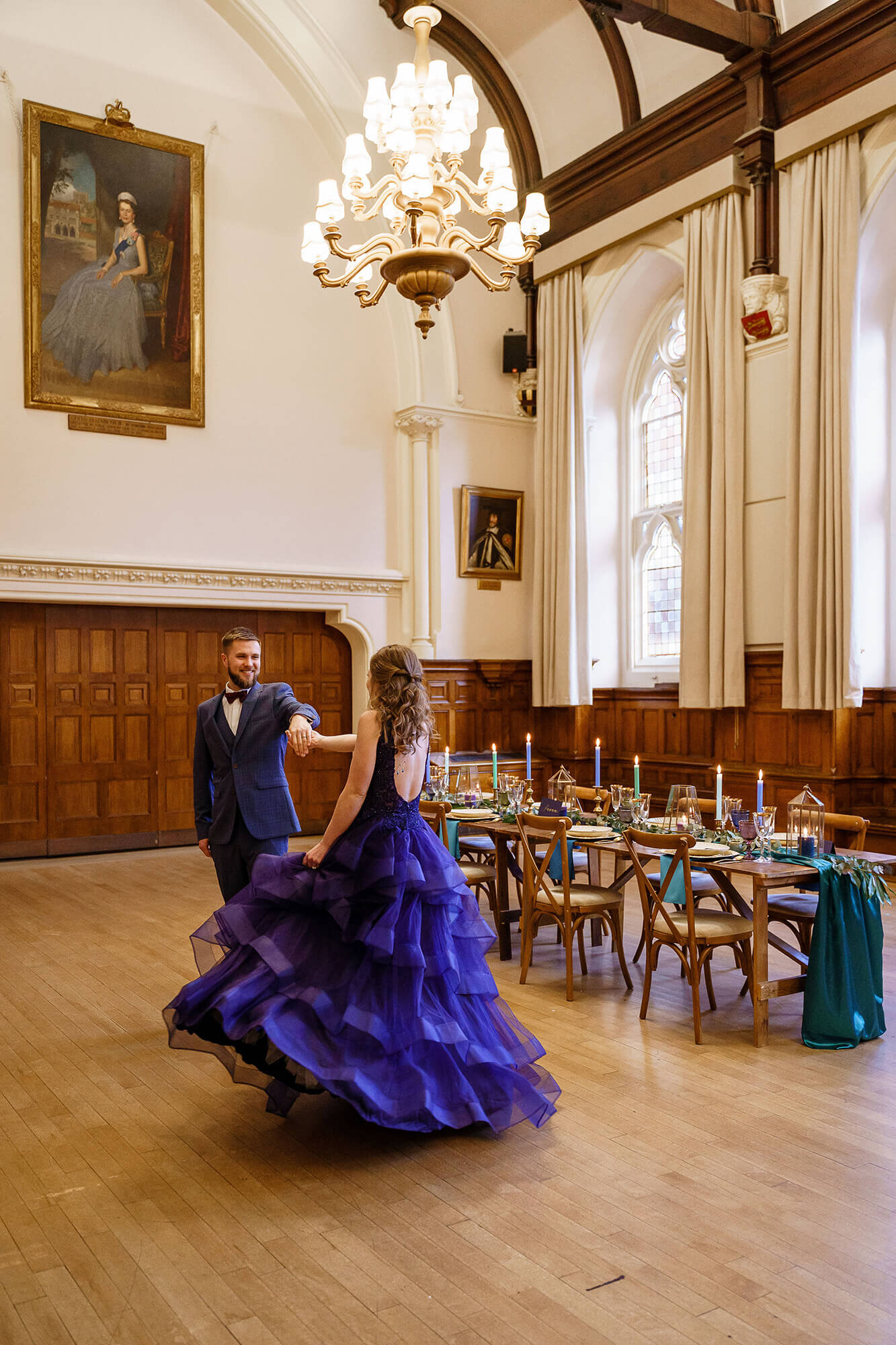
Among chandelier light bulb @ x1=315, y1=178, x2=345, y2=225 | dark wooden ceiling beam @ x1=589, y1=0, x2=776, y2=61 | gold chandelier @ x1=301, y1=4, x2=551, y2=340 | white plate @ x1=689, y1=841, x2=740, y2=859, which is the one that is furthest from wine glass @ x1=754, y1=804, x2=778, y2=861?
dark wooden ceiling beam @ x1=589, y1=0, x2=776, y2=61

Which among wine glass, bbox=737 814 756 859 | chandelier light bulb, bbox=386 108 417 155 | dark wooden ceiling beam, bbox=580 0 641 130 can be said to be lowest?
wine glass, bbox=737 814 756 859

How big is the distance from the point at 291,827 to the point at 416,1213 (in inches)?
74.2

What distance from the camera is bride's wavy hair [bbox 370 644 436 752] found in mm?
3850

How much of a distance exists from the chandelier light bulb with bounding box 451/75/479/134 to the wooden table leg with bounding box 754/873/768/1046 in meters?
4.27

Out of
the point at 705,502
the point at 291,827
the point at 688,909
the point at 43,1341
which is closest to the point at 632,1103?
the point at 688,909

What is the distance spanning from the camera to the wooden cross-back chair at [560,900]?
17.9ft

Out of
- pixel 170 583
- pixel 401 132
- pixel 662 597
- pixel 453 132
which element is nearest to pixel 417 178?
pixel 401 132

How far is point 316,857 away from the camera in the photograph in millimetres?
3924

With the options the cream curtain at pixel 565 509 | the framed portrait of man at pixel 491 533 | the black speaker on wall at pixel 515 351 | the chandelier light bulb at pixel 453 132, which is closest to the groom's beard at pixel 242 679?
the chandelier light bulb at pixel 453 132

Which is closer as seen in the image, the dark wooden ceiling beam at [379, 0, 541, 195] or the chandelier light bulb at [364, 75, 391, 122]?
the chandelier light bulb at [364, 75, 391, 122]

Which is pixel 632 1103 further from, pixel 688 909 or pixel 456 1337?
pixel 456 1337

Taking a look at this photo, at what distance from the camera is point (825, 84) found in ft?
28.4

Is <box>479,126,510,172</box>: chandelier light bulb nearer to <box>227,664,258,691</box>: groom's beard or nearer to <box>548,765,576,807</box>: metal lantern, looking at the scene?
<box>227,664,258,691</box>: groom's beard

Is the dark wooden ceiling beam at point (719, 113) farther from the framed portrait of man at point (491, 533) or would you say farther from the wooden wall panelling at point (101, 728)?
the wooden wall panelling at point (101, 728)
